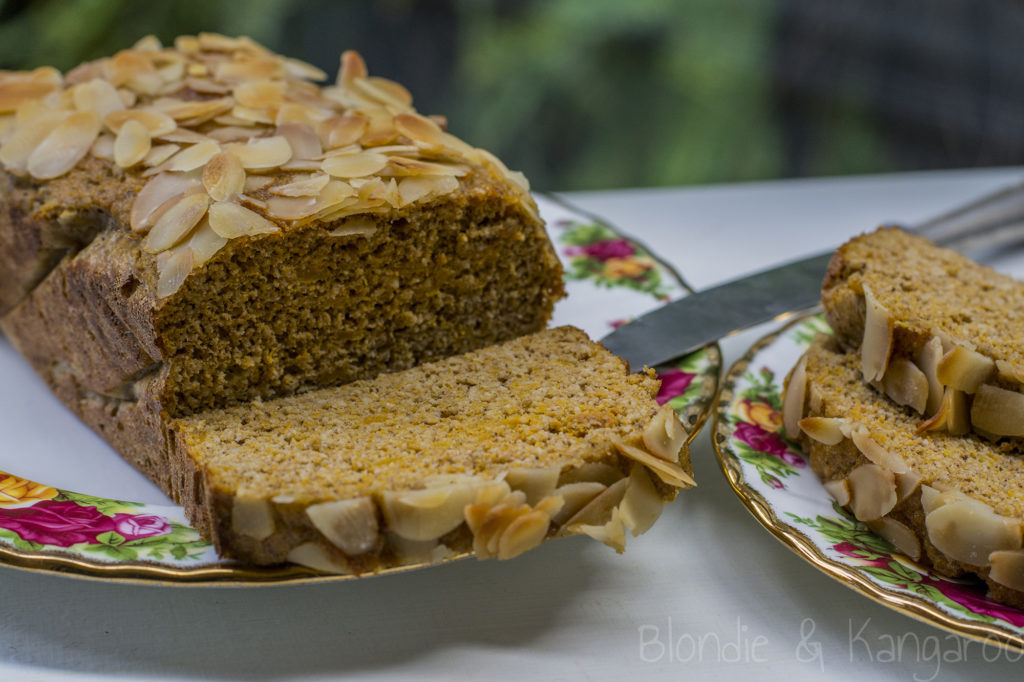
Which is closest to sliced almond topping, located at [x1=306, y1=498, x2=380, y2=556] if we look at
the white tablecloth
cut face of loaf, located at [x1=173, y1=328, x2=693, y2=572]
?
cut face of loaf, located at [x1=173, y1=328, x2=693, y2=572]

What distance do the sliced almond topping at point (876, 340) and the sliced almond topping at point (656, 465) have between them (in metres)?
0.44

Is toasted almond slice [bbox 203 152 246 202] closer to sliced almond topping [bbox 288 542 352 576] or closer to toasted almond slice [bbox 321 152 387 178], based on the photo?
toasted almond slice [bbox 321 152 387 178]

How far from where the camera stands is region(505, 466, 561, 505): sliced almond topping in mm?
1423

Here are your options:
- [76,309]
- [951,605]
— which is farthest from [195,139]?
[951,605]

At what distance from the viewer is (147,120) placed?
6.42 feet

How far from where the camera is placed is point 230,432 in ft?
5.33

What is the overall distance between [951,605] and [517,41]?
3244mm

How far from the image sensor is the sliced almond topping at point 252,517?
54.4 inches

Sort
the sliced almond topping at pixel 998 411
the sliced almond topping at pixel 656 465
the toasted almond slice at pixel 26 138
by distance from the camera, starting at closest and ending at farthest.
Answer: the sliced almond topping at pixel 656 465
the sliced almond topping at pixel 998 411
the toasted almond slice at pixel 26 138

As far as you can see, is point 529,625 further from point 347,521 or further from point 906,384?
point 906,384

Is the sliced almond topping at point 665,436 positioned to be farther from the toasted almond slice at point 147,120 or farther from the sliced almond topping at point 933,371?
the toasted almond slice at point 147,120

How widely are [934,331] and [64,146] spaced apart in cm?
166

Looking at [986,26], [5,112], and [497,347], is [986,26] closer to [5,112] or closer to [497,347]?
[497,347]

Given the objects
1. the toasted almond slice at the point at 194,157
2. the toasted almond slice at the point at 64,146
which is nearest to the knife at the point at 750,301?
the toasted almond slice at the point at 194,157
